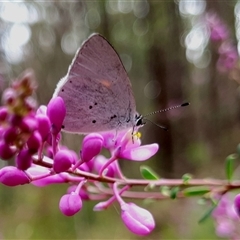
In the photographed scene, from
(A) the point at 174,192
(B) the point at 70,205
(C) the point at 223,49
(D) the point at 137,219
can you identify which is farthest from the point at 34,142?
(C) the point at 223,49

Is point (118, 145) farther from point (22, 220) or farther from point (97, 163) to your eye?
point (22, 220)

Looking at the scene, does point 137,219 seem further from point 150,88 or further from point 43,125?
point 150,88

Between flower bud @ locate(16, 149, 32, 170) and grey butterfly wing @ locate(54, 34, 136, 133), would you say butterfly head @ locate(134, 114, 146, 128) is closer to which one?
grey butterfly wing @ locate(54, 34, 136, 133)

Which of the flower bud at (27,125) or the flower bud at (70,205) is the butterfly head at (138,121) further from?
the flower bud at (27,125)

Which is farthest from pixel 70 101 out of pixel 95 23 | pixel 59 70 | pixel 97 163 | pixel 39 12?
pixel 95 23

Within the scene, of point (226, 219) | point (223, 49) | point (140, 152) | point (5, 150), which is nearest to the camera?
point (5, 150)

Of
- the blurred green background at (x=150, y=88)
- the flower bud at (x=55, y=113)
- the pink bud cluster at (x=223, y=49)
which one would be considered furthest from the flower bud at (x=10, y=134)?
the blurred green background at (x=150, y=88)
